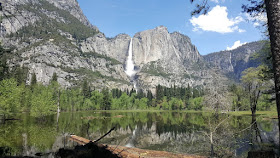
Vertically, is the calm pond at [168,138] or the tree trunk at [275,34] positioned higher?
the tree trunk at [275,34]

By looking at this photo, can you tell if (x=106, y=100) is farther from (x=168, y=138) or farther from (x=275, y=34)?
(x=275, y=34)

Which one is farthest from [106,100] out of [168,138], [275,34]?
[275,34]

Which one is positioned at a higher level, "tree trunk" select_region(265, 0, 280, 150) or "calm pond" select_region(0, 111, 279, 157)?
"tree trunk" select_region(265, 0, 280, 150)

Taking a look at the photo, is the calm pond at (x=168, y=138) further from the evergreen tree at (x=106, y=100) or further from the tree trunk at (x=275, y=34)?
the evergreen tree at (x=106, y=100)

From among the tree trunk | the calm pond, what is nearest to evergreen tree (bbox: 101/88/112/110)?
the calm pond

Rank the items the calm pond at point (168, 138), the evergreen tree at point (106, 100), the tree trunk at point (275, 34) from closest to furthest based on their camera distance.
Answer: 1. the tree trunk at point (275, 34)
2. the calm pond at point (168, 138)
3. the evergreen tree at point (106, 100)

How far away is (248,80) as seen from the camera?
51719 millimetres

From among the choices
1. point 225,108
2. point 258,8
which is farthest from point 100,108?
point 258,8

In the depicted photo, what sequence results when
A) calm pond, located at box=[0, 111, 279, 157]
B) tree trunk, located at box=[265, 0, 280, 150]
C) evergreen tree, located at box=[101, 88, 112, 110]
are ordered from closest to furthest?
1. tree trunk, located at box=[265, 0, 280, 150]
2. calm pond, located at box=[0, 111, 279, 157]
3. evergreen tree, located at box=[101, 88, 112, 110]

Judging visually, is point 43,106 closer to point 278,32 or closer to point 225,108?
point 225,108

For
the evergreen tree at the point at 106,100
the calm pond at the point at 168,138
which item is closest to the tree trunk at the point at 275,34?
the calm pond at the point at 168,138

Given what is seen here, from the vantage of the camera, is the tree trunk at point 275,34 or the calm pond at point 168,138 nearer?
the tree trunk at point 275,34

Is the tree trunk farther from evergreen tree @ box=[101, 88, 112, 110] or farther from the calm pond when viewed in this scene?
evergreen tree @ box=[101, 88, 112, 110]

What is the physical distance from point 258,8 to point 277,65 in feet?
12.8
